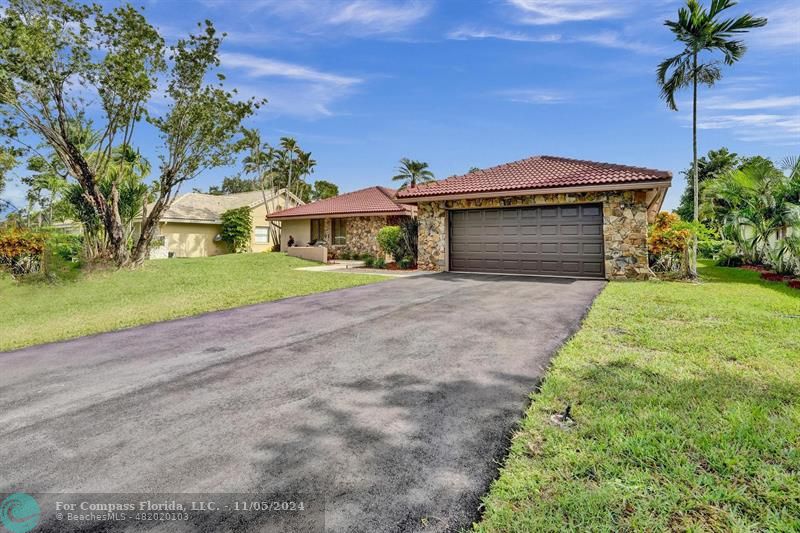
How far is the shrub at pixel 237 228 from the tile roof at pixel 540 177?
16.2 meters

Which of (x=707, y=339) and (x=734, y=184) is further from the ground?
(x=734, y=184)

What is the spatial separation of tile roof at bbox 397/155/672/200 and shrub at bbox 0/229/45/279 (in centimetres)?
1333

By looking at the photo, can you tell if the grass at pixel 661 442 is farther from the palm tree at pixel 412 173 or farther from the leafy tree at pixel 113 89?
the palm tree at pixel 412 173

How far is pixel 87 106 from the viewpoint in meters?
14.4

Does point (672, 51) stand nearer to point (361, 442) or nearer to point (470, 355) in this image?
point (470, 355)

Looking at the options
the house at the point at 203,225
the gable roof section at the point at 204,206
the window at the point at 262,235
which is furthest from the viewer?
the window at the point at 262,235

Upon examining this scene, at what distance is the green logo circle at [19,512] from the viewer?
2.03m

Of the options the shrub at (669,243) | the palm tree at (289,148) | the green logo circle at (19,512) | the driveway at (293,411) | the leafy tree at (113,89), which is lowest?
the green logo circle at (19,512)

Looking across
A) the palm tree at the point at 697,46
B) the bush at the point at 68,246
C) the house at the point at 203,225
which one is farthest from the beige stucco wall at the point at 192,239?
the palm tree at the point at 697,46

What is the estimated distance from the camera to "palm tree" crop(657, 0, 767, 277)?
11927 mm

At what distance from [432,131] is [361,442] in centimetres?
2163

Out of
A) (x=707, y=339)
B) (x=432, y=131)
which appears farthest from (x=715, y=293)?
(x=432, y=131)

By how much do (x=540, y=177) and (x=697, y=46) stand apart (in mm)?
6787

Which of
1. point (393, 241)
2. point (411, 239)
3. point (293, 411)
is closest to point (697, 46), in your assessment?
point (411, 239)
